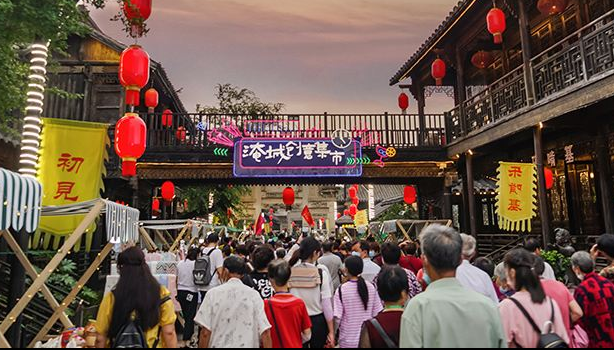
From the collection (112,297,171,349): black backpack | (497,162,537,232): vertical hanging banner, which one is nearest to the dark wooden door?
(497,162,537,232): vertical hanging banner

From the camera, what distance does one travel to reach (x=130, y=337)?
3193 millimetres

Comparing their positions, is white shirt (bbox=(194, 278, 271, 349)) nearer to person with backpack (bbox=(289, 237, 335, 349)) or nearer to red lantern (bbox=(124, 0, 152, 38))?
person with backpack (bbox=(289, 237, 335, 349))

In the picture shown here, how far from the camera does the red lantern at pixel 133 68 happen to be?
27.5 ft

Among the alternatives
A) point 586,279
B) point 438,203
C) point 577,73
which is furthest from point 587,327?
point 438,203

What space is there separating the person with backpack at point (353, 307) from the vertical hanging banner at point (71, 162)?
14.9 ft

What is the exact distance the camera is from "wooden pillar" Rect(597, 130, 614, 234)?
10.1 meters

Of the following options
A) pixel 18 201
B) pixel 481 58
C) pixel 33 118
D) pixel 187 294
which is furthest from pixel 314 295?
pixel 481 58

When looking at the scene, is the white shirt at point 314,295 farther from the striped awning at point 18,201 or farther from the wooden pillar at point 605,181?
the wooden pillar at point 605,181

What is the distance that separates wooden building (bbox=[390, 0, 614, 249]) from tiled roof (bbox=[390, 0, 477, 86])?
4cm

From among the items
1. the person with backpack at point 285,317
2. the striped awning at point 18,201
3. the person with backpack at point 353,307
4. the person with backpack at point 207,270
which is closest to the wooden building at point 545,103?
the person with backpack at point 353,307

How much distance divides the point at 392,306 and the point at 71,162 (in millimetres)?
6400

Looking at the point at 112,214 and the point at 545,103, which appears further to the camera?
the point at 545,103

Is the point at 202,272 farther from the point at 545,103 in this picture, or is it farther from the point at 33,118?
the point at 545,103

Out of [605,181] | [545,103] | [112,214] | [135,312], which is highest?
[545,103]
